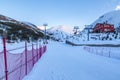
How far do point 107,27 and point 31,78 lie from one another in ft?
345

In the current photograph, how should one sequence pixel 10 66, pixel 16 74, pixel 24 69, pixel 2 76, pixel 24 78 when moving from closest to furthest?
1. pixel 2 76
2. pixel 10 66
3. pixel 16 74
4. pixel 24 78
5. pixel 24 69

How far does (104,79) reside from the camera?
11.4m

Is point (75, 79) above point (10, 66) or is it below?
below

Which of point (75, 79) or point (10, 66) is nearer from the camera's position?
point (10, 66)

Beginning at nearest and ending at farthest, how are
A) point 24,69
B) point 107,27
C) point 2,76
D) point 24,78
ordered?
point 2,76 → point 24,78 → point 24,69 → point 107,27

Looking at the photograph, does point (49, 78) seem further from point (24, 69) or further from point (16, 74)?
point (16, 74)

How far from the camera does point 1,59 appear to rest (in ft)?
25.3

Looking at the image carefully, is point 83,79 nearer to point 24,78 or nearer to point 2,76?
point 24,78

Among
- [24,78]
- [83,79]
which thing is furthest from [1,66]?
[83,79]

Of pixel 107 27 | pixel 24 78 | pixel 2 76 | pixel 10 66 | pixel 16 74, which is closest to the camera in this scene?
pixel 2 76

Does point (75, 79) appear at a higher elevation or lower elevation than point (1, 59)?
lower

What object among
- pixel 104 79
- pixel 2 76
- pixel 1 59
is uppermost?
pixel 1 59

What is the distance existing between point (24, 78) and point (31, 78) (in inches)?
13.0

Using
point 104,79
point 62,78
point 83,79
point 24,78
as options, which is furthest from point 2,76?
point 104,79
